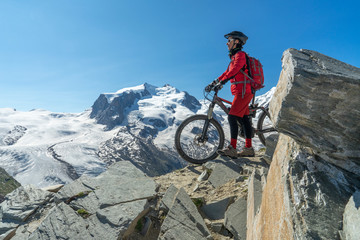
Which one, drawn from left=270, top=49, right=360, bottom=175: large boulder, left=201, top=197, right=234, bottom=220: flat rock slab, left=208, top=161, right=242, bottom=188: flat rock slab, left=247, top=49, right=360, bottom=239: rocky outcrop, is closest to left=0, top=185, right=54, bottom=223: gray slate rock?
left=201, top=197, right=234, bottom=220: flat rock slab

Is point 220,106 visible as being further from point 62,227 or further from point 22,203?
point 22,203

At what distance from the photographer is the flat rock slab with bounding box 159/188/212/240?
16.4ft

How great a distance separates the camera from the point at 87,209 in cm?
585

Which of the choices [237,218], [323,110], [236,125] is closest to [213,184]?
[237,218]

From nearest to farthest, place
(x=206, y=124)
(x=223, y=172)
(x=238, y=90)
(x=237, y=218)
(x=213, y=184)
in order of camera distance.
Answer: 1. (x=237, y=218)
2. (x=213, y=184)
3. (x=223, y=172)
4. (x=238, y=90)
5. (x=206, y=124)

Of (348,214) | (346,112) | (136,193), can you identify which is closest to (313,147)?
(346,112)

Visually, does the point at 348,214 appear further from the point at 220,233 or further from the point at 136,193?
the point at 136,193

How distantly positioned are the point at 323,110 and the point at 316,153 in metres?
0.63

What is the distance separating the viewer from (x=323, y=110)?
289 cm

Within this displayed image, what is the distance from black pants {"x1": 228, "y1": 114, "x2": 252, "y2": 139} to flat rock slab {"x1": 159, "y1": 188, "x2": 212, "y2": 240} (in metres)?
3.82

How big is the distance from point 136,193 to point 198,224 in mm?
1958

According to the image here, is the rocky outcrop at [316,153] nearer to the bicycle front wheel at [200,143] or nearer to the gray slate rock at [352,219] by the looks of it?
the gray slate rock at [352,219]

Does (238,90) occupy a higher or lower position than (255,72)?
lower

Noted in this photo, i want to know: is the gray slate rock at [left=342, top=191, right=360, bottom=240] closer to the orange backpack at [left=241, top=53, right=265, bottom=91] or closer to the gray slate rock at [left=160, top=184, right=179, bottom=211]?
the gray slate rock at [left=160, top=184, right=179, bottom=211]
